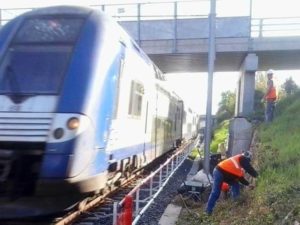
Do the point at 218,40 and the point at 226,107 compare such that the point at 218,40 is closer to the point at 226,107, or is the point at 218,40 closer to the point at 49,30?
the point at 49,30

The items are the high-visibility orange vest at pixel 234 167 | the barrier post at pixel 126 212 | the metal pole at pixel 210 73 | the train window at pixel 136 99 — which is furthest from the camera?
the metal pole at pixel 210 73

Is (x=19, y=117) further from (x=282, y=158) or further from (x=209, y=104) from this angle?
(x=209, y=104)

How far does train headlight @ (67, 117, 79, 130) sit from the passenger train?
1 centimetres

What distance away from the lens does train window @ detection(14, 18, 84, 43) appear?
7078 mm

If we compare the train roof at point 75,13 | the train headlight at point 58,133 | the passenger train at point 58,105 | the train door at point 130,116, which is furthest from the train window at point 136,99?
the train headlight at point 58,133

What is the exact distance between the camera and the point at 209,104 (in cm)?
1380

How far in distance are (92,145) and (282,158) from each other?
19.2ft

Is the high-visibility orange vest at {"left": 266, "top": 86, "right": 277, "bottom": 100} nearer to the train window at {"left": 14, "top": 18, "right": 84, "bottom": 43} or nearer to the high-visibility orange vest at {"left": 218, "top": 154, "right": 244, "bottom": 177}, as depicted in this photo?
the high-visibility orange vest at {"left": 218, "top": 154, "right": 244, "bottom": 177}

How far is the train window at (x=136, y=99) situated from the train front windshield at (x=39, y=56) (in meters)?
2.14

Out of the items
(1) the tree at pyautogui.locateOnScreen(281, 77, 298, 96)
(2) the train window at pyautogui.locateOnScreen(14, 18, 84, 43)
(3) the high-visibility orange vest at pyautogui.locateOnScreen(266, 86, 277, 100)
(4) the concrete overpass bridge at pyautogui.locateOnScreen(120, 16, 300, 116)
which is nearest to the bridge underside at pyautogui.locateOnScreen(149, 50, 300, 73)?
(4) the concrete overpass bridge at pyautogui.locateOnScreen(120, 16, 300, 116)

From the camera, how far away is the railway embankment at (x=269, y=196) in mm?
7426

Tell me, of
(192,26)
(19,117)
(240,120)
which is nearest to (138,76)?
(19,117)

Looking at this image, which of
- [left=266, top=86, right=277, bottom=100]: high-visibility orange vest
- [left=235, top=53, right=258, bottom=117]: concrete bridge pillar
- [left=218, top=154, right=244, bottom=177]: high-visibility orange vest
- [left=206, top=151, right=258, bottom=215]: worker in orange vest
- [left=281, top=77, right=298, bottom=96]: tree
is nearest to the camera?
[left=206, top=151, right=258, bottom=215]: worker in orange vest

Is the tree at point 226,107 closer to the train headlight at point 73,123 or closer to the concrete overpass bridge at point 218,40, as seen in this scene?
the concrete overpass bridge at point 218,40
